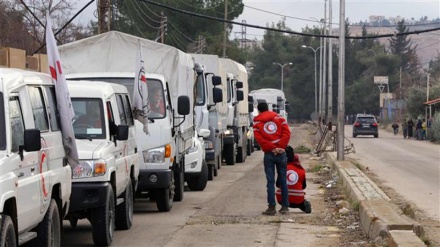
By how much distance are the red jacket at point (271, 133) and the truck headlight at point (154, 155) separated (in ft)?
5.32

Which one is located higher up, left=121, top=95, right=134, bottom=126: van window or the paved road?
left=121, top=95, right=134, bottom=126: van window

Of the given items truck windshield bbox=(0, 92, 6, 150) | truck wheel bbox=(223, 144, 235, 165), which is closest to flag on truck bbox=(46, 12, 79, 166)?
truck windshield bbox=(0, 92, 6, 150)

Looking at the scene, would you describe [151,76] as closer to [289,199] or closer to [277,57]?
[289,199]

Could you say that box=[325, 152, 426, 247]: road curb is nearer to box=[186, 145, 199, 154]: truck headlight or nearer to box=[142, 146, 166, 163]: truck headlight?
box=[142, 146, 166, 163]: truck headlight

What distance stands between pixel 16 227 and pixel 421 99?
73.5 meters

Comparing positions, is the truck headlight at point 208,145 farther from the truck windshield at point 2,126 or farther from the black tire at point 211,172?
the truck windshield at point 2,126

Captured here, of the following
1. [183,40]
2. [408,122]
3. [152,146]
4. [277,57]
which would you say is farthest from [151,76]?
[277,57]

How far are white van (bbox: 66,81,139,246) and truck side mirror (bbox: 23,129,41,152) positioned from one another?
3.35 meters

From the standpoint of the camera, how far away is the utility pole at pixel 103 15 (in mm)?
29672

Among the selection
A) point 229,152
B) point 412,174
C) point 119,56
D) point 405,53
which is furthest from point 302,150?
point 405,53

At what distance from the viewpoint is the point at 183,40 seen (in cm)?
6588

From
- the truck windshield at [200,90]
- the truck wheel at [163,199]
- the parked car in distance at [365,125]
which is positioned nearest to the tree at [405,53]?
the parked car in distance at [365,125]

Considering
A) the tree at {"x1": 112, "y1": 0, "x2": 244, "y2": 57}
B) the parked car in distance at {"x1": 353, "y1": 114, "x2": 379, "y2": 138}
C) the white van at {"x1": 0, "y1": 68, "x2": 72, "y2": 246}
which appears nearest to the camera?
the white van at {"x1": 0, "y1": 68, "x2": 72, "y2": 246}

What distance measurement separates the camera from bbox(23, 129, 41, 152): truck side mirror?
346 inches
